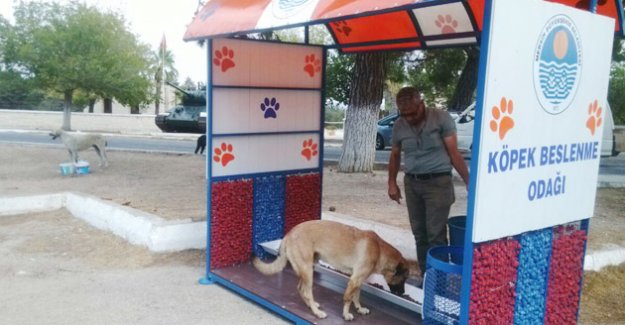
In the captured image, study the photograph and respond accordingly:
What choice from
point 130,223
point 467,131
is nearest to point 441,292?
point 130,223

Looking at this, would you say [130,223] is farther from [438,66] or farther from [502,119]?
[438,66]

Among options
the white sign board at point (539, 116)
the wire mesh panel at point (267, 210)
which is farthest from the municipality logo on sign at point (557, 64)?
the wire mesh panel at point (267, 210)

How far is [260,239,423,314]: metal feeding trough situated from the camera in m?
4.32

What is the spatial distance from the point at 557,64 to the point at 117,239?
18.1ft

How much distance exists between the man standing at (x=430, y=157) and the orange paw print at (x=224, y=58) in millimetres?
1788

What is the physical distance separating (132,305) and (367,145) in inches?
322

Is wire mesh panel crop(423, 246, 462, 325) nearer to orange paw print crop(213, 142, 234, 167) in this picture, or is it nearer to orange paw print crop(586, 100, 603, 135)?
orange paw print crop(586, 100, 603, 135)

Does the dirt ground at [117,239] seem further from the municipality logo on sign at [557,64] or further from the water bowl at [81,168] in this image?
the municipality logo on sign at [557,64]

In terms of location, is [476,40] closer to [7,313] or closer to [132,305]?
[132,305]

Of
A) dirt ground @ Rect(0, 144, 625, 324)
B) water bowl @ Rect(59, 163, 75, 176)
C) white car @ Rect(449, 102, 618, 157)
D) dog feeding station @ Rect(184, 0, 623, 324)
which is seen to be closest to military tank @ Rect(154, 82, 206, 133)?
dirt ground @ Rect(0, 144, 625, 324)

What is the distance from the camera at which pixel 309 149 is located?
5957 millimetres

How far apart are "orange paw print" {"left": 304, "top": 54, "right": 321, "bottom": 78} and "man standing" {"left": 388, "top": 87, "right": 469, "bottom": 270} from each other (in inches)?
64.2

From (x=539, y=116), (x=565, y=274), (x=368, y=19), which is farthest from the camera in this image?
(x=368, y=19)

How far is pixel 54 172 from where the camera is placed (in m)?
11.8
